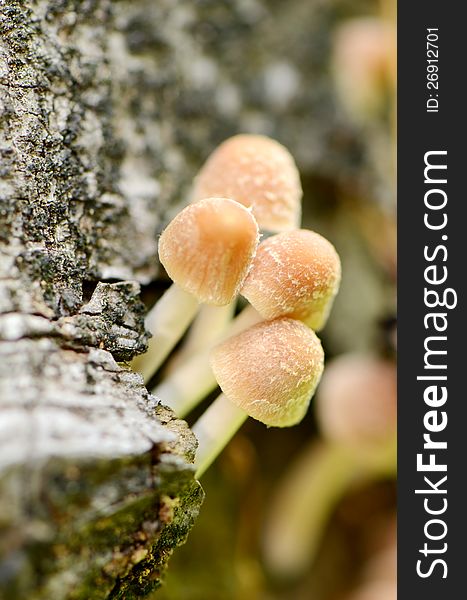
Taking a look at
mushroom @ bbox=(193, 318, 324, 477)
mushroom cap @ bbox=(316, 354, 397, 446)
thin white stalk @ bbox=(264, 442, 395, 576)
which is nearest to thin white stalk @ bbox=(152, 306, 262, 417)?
mushroom @ bbox=(193, 318, 324, 477)

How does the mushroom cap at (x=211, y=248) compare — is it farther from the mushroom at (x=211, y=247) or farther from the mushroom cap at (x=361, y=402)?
the mushroom cap at (x=361, y=402)

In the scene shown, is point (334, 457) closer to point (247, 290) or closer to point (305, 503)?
point (305, 503)

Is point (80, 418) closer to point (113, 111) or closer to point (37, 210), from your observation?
point (37, 210)

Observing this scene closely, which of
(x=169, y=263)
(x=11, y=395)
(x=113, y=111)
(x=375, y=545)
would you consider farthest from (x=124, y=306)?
(x=375, y=545)

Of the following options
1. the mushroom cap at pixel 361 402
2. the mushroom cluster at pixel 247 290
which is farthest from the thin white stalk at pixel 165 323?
the mushroom cap at pixel 361 402

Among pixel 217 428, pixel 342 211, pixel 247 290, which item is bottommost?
pixel 217 428

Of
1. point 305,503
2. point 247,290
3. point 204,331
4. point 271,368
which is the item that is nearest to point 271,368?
point 271,368
